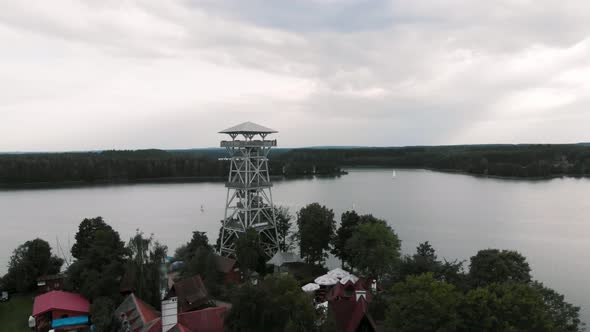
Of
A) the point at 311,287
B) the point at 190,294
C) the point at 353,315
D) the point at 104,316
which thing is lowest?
the point at 311,287

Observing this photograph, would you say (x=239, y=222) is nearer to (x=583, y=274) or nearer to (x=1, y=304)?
(x=1, y=304)

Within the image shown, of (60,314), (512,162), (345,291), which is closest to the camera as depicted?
(60,314)

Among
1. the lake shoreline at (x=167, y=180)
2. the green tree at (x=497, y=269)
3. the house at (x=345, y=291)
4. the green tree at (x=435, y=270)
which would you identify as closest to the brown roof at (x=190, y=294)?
the house at (x=345, y=291)

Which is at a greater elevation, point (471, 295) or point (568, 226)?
point (471, 295)

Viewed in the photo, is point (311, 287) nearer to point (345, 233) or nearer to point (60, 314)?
point (345, 233)

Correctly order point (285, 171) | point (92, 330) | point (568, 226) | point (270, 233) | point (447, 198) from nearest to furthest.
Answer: point (92, 330) < point (270, 233) < point (568, 226) < point (447, 198) < point (285, 171)

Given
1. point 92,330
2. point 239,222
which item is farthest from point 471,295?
point 239,222

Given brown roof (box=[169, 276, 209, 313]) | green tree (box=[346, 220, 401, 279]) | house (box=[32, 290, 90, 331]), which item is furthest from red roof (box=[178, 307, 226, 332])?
green tree (box=[346, 220, 401, 279])

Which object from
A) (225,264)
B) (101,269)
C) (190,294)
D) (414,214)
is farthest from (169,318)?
(414,214)
